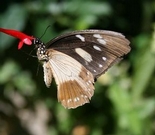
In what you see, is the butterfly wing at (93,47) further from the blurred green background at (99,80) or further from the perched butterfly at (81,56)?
the blurred green background at (99,80)

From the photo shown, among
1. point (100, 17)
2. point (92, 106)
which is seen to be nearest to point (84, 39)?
point (100, 17)

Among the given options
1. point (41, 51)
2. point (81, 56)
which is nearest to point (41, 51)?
point (41, 51)

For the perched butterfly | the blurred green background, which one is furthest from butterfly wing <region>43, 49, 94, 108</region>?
the blurred green background

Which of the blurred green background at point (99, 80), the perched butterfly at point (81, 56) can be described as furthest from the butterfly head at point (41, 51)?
the blurred green background at point (99, 80)

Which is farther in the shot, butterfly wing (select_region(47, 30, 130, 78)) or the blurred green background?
the blurred green background

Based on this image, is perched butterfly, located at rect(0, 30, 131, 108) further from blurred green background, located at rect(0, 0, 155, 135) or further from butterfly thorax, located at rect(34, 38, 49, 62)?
blurred green background, located at rect(0, 0, 155, 135)

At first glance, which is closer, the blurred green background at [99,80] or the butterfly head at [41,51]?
the butterfly head at [41,51]

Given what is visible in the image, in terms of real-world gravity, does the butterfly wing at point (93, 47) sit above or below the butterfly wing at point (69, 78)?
above

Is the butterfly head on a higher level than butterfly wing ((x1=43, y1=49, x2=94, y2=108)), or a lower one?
higher
